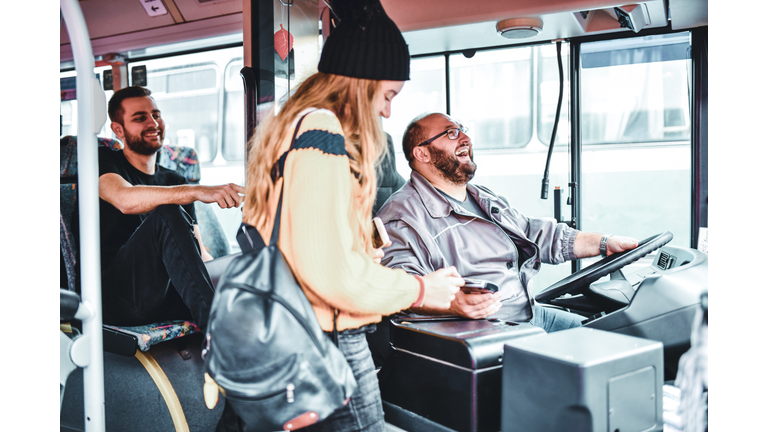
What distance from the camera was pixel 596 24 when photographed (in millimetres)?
2221

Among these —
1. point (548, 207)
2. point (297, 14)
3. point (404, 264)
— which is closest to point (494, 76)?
point (548, 207)

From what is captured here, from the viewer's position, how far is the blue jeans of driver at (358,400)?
1.06 metres

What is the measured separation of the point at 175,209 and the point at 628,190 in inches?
90.5

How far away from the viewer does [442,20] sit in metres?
1.77

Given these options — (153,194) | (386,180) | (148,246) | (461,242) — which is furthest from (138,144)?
(461,242)

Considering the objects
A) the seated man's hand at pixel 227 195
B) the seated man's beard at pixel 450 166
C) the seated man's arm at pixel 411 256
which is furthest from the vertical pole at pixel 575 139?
the seated man's hand at pixel 227 195

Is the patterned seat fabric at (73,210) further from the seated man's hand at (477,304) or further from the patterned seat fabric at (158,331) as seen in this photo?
the seated man's hand at (477,304)

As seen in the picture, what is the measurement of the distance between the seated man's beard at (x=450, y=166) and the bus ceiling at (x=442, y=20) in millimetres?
437

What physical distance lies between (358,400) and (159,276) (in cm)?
100

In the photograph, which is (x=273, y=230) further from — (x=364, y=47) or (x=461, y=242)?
(x=461, y=242)

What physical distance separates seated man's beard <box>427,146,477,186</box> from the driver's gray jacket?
11 centimetres

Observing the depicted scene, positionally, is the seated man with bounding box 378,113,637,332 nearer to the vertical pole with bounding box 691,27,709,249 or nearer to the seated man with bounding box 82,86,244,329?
the vertical pole with bounding box 691,27,709,249

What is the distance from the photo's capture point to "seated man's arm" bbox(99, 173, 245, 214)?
5.09 feet
